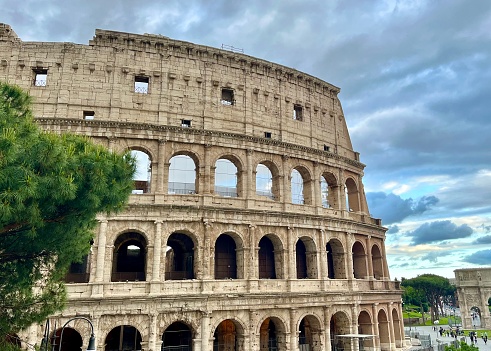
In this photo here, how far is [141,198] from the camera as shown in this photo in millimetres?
20094

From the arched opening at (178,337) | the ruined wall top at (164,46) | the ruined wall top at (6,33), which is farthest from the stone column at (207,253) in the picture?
the ruined wall top at (6,33)

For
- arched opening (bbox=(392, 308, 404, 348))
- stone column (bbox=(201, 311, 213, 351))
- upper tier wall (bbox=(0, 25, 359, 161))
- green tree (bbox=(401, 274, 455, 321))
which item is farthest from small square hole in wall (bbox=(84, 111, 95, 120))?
green tree (bbox=(401, 274, 455, 321))

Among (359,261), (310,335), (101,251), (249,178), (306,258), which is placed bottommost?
(310,335)

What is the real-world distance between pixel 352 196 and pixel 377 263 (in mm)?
5114

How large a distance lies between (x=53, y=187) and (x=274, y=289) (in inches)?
574

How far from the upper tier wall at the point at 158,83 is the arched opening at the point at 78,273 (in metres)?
7.50

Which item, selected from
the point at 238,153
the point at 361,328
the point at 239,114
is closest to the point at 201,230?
the point at 238,153

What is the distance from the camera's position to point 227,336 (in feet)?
70.2

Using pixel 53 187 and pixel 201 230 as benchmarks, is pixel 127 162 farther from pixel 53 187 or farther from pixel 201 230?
pixel 201 230

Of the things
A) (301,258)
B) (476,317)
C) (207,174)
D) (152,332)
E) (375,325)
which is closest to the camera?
(152,332)

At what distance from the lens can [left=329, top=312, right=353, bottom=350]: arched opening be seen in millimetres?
23594

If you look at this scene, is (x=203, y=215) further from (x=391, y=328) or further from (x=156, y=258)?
(x=391, y=328)

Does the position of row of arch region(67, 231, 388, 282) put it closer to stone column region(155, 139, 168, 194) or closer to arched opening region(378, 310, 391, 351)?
stone column region(155, 139, 168, 194)

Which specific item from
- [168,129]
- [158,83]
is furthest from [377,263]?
[158,83]
